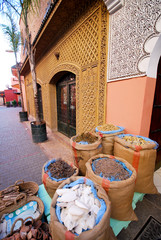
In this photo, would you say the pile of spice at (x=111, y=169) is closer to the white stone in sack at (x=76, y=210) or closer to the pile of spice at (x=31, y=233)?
the white stone in sack at (x=76, y=210)

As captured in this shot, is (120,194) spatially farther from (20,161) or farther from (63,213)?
(20,161)

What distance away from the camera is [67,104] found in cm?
453

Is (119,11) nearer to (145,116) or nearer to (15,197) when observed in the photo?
(145,116)

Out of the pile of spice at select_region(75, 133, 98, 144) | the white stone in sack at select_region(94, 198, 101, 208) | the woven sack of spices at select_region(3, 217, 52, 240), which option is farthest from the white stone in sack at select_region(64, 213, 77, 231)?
the pile of spice at select_region(75, 133, 98, 144)

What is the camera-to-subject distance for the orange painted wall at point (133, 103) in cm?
189

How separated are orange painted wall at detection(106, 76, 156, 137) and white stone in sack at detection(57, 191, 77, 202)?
163 centimetres

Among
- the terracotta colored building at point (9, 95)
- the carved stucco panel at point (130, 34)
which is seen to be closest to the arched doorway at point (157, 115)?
the carved stucco panel at point (130, 34)

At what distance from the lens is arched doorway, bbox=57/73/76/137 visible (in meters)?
4.18

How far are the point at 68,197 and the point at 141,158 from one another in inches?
47.9

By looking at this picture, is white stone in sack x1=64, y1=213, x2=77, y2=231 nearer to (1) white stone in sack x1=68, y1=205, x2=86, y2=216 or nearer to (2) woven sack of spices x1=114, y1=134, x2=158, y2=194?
(1) white stone in sack x1=68, y1=205, x2=86, y2=216

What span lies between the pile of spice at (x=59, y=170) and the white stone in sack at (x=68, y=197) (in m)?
0.49

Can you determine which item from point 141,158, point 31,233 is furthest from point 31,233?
point 141,158

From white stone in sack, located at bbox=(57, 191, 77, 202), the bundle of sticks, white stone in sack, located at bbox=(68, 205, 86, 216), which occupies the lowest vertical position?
the bundle of sticks

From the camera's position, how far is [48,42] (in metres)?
4.66
